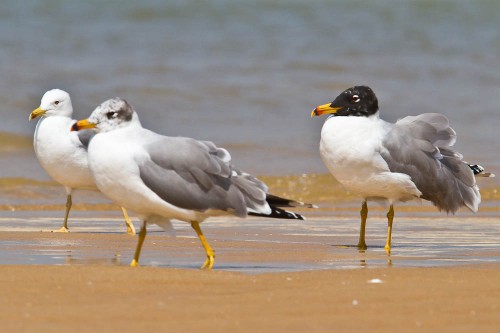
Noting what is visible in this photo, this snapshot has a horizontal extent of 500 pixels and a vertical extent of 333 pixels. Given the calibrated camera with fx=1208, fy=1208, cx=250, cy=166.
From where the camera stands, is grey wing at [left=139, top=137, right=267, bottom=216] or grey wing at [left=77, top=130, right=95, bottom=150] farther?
grey wing at [left=77, top=130, right=95, bottom=150]

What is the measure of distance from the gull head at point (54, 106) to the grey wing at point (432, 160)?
3298 millimetres

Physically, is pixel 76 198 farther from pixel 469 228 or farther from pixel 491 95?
pixel 491 95

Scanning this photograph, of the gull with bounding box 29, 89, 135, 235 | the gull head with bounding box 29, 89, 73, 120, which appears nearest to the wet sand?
the gull with bounding box 29, 89, 135, 235

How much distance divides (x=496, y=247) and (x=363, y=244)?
0.99 meters

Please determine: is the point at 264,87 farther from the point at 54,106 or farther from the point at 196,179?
the point at 196,179

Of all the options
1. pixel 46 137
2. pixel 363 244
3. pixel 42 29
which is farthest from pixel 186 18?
pixel 363 244

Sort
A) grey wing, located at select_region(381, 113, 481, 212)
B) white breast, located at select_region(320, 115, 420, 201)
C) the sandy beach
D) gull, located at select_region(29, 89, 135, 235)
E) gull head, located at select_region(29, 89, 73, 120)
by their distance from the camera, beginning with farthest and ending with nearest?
gull head, located at select_region(29, 89, 73, 120), gull, located at select_region(29, 89, 135, 235), grey wing, located at select_region(381, 113, 481, 212), white breast, located at select_region(320, 115, 420, 201), the sandy beach

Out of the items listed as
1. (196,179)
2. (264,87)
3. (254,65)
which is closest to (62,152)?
(196,179)

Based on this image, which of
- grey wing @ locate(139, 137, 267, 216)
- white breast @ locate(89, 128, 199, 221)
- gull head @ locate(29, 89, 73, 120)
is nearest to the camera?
white breast @ locate(89, 128, 199, 221)

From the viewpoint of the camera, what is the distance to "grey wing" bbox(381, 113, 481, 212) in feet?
30.2

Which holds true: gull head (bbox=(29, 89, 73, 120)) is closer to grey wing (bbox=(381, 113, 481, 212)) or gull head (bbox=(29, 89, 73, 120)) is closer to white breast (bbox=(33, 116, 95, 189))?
white breast (bbox=(33, 116, 95, 189))

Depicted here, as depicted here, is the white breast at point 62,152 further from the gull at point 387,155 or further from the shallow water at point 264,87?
the gull at point 387,155

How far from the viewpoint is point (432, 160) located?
9445 millimetres

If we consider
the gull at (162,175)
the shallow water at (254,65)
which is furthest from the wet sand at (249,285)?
the shallow water at (254,65)
